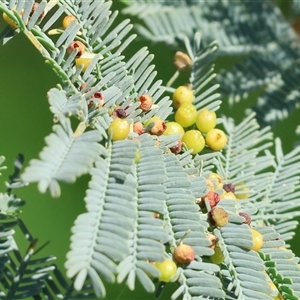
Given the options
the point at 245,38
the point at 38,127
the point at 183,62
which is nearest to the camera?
the point at 183,62

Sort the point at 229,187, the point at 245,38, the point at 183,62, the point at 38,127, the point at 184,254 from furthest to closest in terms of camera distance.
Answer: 1. the point at 38,127
2. the point at 245,38
3. the point at 183,62
4. the point at 229,187
5. the point at 184,254

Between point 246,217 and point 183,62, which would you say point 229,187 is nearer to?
point 246,217

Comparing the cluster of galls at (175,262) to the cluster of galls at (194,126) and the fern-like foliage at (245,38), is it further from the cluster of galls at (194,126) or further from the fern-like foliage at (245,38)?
the fern-like foliage at (245,38)

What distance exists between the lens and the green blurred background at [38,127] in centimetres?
155

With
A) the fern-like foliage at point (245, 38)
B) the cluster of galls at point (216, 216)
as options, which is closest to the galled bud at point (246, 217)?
the cluster of galls at point (216, 216)

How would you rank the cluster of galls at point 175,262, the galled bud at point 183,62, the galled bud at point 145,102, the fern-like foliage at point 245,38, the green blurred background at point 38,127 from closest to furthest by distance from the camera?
the cluster of galls at point 175,262, the galled bud at point 145,102, the galled bud at point 183,62, the fern-like foliage at point 245,38, the green blurred background at point 38,127

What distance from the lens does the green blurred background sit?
1.55 meters

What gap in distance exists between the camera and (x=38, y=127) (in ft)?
5.47

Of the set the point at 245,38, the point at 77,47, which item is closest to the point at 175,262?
the point at 77,47

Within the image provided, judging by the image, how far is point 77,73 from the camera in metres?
0.59

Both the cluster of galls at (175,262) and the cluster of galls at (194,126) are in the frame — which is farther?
the cluster of galls at (194,126)

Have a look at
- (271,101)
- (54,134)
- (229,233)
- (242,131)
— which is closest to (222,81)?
(271,101)

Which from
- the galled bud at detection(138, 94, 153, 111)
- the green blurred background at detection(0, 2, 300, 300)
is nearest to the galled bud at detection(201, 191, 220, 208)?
the galled bud at detection(138, 94, 153, 111)

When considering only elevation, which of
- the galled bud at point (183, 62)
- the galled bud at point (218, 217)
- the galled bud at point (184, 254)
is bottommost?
the galled bud at point (218, 217)
